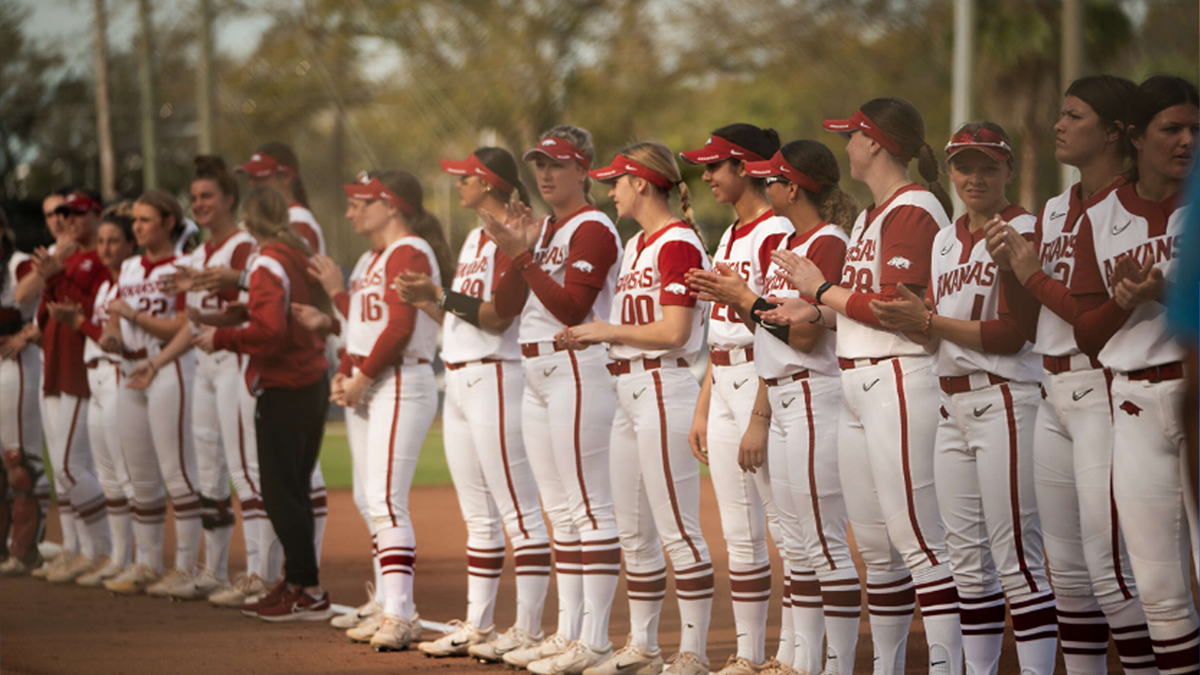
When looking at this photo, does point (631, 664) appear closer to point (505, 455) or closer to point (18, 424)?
point (505, 455)

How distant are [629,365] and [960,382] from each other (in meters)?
1.45

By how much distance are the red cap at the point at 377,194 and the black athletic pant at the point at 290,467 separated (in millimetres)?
1078

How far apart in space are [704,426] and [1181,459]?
1980 millimetres

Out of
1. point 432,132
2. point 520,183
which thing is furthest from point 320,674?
point 432,132

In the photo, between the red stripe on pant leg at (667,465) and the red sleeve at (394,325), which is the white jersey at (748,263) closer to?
the red stripe on pant leg at (667,465)

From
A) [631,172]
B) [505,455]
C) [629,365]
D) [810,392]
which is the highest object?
[631,172]

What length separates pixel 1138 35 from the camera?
2966 centimetres

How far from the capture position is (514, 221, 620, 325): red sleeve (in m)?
5.34

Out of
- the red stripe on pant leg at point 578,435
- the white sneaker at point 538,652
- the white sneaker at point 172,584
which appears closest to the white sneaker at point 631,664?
the white sneaker at point 538,652

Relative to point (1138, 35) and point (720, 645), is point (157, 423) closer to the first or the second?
point (720, 645)

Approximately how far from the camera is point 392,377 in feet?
20.3

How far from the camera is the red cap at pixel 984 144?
14.0ft

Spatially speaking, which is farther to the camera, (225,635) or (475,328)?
(225,635)

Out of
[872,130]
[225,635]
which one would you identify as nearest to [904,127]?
[872,130]
